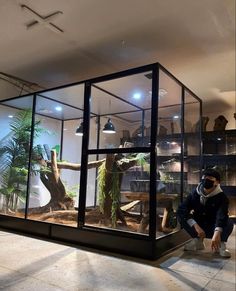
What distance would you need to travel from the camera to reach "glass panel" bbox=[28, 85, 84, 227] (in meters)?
4.31

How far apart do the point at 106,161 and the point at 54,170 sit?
135cm

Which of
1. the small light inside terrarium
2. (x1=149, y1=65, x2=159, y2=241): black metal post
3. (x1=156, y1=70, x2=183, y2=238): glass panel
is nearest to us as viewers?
(x1=149, y1=65, x2=159, y2=241): black metal post

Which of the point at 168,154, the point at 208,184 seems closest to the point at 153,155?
the point at 168,154

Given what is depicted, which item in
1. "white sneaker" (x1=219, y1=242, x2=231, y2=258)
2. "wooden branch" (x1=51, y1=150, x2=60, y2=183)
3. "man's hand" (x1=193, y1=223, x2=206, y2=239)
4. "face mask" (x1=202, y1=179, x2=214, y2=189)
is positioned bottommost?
"white sneaker" (x1=219, y1=242, x2=231, y2=258)

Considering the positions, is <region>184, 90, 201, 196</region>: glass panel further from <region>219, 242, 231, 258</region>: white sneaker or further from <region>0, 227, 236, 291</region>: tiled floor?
<region>0, 227, 236, 291</region>: tiled floor

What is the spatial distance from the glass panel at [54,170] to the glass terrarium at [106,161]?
0.02 m

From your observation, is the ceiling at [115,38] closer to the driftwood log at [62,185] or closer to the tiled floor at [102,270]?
the driftwood log at [62,185]

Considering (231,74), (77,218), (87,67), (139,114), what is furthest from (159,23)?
(77,218)

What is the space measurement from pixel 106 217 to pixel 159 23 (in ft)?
8.52

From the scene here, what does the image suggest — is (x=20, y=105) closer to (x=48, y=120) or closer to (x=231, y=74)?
(x=48, y=120)

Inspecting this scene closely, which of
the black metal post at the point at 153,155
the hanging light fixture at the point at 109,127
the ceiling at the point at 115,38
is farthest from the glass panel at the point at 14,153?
the black metal post at the point at 153,155

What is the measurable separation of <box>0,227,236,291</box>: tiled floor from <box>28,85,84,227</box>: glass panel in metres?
0.80

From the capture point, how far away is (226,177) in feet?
20.6

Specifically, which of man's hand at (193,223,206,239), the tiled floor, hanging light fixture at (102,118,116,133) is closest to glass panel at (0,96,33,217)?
the tiled floor
